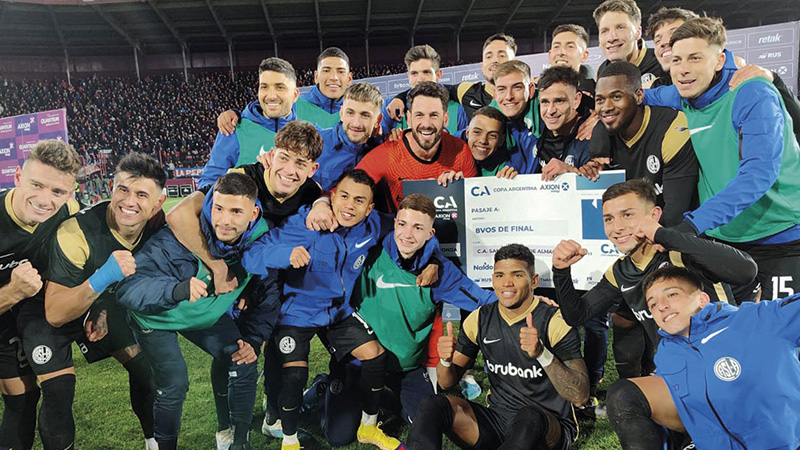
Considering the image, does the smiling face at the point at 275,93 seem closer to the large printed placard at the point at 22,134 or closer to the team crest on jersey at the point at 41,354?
the large printed placard at the point at 22,134

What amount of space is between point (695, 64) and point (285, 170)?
230cm

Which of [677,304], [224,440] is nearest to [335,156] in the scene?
[224,440]

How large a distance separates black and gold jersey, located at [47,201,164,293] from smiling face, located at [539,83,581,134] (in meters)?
2.62

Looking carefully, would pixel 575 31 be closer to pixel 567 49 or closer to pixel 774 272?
pixel 567 49

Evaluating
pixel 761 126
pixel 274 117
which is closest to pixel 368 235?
pixel 274 117

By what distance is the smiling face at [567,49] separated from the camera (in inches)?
141

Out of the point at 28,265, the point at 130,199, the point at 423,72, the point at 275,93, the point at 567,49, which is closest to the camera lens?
the point at 28,265

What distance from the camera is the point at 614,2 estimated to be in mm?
3197

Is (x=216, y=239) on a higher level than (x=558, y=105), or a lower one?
lower

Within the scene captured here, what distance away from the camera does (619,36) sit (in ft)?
10.6

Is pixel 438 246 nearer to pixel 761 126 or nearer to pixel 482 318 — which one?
pixel 482 318

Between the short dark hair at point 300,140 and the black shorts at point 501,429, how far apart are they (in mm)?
A: 1749

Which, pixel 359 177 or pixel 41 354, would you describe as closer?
pixel 41 354

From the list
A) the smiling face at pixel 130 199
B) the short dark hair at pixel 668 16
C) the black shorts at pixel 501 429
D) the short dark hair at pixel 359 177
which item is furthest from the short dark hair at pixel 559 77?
the smiling face at pixel 130 199
